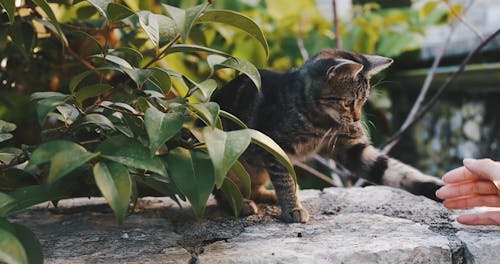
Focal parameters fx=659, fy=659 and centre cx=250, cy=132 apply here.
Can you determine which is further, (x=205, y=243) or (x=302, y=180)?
(x=302, y=180)

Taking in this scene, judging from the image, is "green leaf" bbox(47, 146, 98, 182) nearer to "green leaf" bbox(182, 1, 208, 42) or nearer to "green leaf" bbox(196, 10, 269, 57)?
"green leaf" bbox(182, 1, 208, 42)

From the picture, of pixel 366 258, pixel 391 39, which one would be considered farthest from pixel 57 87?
pixel 391 39

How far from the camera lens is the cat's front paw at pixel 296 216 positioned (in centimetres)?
195

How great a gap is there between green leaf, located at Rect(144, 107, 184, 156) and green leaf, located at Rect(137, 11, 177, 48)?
216 mm

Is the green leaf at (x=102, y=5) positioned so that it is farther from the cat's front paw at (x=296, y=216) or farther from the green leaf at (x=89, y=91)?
the cat's front paw at (x=296, y=216)

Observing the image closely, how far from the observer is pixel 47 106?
1.38 metres

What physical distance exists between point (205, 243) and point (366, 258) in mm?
430

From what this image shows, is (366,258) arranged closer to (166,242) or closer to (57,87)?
(166,242)

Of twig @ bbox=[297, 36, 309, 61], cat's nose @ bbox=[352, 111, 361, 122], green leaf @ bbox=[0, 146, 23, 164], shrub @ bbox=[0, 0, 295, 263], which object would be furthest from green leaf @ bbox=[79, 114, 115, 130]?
twig @ bbox=[297, 36, 309, 61]

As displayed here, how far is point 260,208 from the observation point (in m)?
2.21

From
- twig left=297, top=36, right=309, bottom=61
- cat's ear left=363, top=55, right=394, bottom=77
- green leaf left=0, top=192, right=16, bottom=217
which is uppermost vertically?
twig left=297, top=36, right=309, bottom=61

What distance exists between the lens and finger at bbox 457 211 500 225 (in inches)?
69.8

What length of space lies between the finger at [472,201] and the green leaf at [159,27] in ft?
3.03

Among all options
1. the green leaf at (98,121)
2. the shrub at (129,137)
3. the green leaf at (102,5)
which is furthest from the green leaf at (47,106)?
the green leaf at (102,5)
